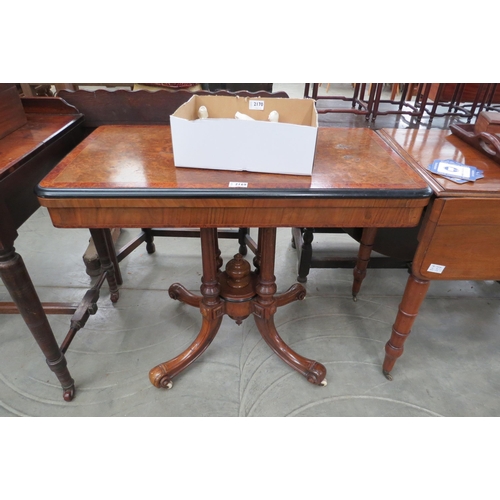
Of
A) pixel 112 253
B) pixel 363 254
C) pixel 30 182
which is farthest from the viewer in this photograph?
pixel 112 253

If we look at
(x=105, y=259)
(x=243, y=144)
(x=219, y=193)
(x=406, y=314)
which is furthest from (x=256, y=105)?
(x=105, y=259)

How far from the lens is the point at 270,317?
59.6 inches

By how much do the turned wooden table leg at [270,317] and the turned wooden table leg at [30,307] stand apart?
2.58 feet

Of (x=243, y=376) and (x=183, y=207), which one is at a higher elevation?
(x=183, y=207)

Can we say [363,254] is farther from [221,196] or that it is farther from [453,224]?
[221,196]

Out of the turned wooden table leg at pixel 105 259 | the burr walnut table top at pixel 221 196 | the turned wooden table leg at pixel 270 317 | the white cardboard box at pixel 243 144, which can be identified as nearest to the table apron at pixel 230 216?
the burr walnut table top at pixel 221 196

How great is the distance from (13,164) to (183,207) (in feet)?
1.74

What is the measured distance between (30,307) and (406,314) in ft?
4.35

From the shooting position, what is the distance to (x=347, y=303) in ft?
6.36

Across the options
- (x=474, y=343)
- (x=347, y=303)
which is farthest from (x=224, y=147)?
(x=474, y=343)

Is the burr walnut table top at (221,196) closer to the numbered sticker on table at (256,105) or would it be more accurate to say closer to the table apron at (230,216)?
the table apron at (230,216)

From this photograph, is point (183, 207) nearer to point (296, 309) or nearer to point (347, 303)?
point (296, 309)

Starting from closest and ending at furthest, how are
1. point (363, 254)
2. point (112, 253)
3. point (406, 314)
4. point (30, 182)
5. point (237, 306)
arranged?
1. point (30, 182)
2. point (406, 314)
3. point (237, 306)
4. point (363, 254)
5. point (112, 253)

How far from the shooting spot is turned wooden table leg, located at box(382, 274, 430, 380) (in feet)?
4.02
